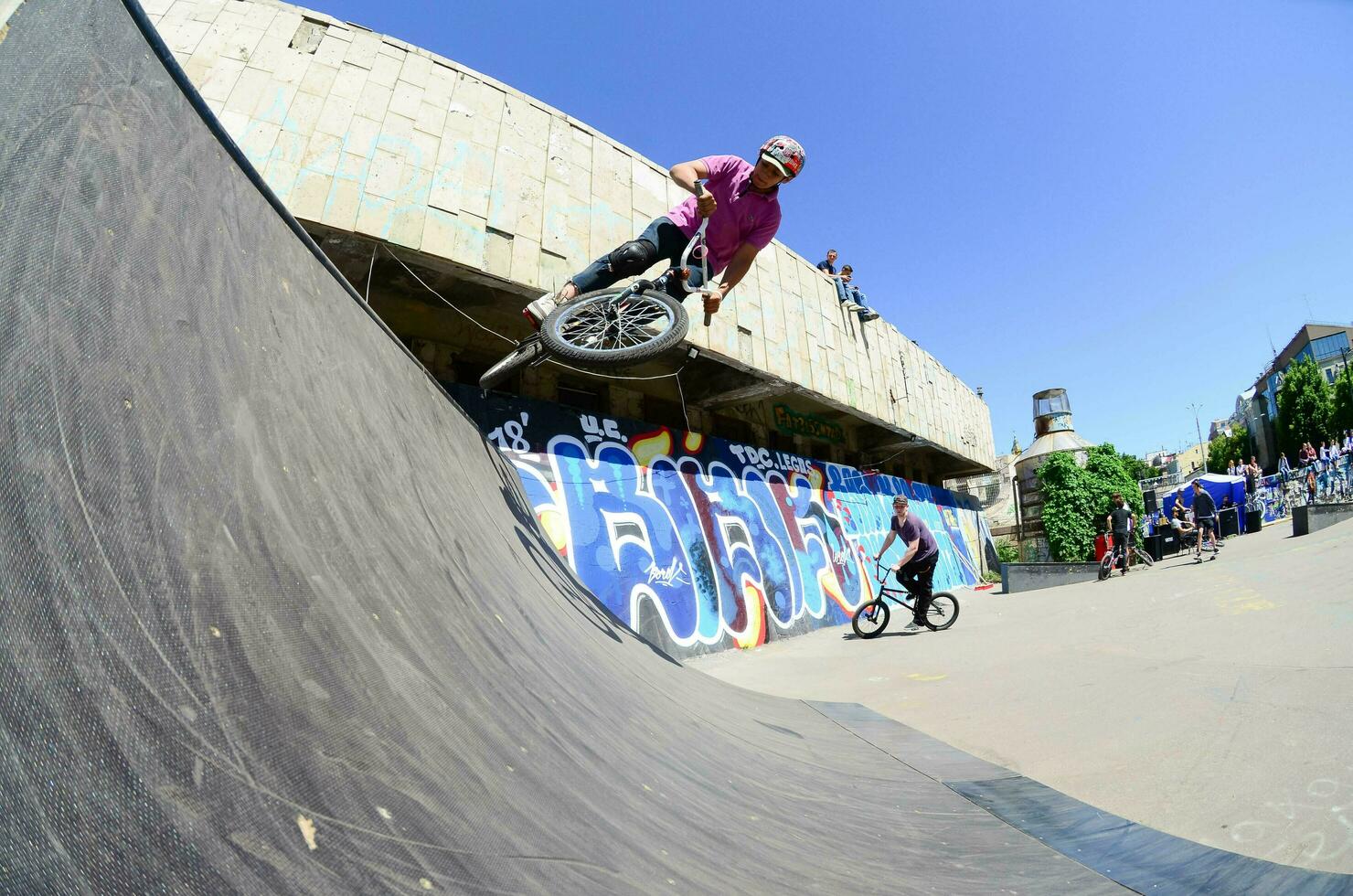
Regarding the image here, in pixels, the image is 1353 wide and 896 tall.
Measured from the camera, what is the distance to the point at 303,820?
0.83 metres

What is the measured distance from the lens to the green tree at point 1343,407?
39.3m

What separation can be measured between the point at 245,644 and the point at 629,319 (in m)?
4.11

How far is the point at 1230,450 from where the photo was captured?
6869 cm

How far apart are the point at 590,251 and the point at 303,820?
28.9 ft

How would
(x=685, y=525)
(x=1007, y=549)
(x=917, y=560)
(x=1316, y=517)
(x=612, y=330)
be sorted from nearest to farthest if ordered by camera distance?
(x=612, y=330) → (x=917, y=560) → (x=685, y=525) → (x=1316, y=517) → (x=1007, y=549)

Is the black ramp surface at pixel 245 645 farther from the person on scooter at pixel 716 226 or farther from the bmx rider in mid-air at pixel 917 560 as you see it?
the bmx rider in mid-air at pixel 917 560

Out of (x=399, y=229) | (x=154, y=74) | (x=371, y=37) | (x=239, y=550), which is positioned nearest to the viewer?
(x=239, y=550)

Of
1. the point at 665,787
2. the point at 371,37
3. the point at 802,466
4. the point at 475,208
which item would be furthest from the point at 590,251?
the point at 665,787

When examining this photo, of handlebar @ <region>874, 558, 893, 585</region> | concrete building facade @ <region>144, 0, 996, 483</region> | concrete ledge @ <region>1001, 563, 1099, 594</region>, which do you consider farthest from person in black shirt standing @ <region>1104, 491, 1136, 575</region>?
concrete building facade @ <region>144, 0, 996, 483</region>

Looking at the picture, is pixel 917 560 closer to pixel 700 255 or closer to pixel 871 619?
pixel 871 619

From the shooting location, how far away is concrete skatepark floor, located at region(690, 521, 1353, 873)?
2141mm

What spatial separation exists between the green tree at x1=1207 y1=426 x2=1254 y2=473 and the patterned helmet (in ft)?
251

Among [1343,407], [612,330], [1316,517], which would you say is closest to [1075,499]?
[1316,517]

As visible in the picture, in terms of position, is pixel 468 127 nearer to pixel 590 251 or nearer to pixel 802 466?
pixel 590 251
